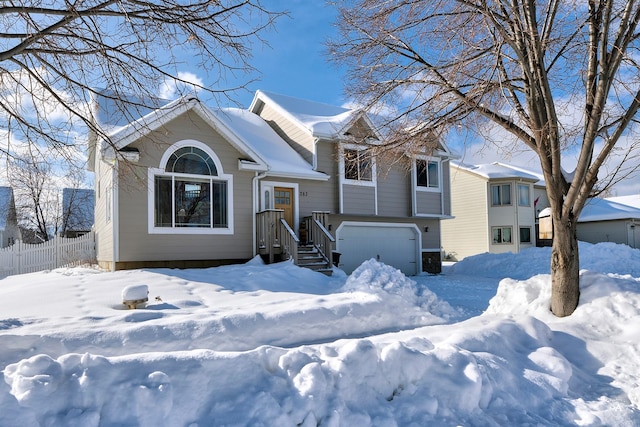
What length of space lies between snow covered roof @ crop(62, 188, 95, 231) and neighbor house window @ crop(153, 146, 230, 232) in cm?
2564

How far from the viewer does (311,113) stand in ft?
61.8

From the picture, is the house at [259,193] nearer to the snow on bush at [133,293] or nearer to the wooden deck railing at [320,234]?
the wooden deck railing at [320,234]

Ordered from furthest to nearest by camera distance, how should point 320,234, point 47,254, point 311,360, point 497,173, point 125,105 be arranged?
point 497,173 → point 47,254 → point 320,234 → point 125,105 → point 311,360

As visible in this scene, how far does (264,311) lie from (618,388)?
5.00 meters

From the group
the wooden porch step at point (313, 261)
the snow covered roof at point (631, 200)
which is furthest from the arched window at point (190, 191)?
the snow covered roof at point (631, 200)

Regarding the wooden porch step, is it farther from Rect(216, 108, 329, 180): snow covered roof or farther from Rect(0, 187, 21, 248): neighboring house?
Rect(0, 187, 21, 248): neighboring house

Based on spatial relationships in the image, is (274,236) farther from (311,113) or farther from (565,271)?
(565,271)

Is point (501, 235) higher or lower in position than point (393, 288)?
higher

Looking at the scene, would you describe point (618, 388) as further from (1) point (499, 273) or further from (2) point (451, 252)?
(2) point (451, 252)

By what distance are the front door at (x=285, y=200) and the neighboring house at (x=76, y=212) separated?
25.2 meters

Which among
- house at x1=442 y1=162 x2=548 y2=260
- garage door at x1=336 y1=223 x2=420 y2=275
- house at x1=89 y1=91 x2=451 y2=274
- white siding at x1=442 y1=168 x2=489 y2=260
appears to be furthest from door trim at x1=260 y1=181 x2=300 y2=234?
white siding at x1=442 y1=168 x2=489 y2=260

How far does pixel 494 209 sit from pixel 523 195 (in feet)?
6.27

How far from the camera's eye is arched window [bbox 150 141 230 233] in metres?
12.5

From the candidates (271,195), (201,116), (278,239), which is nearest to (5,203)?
(271,195)
